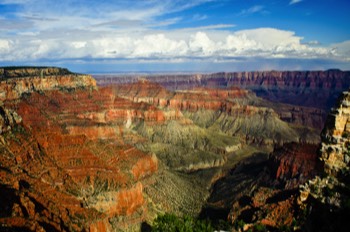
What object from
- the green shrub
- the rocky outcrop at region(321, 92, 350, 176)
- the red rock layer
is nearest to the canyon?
the rocky outcrop at region(321, 92, 350, 176)

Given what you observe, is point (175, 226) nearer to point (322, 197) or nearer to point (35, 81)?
point (322, 197)

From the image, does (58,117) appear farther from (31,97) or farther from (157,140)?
(157,140)

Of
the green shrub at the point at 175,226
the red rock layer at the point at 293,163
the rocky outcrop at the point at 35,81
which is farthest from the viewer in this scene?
the rocky outcrop at the point at 35,81

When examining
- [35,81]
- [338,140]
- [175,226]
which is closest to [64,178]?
[175,226]

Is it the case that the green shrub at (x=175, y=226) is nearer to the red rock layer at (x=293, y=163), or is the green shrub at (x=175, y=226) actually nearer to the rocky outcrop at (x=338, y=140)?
the rocky outcrop at (x=338, y=140)

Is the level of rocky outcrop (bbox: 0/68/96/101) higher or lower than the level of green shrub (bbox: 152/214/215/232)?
higher

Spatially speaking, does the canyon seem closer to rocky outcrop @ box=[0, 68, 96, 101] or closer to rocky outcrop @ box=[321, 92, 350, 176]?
rocky outcrop @ box=[321, 92, 350, 176]

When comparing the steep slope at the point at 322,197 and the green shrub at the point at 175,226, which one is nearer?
the steep slope at the point at 322,197

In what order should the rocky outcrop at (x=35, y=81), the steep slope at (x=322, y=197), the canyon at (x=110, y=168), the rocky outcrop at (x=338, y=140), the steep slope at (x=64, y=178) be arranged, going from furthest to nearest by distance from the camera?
the rocky outcrop at (x=35, y=81) < the canyon at (x=110, y=168) < the steep slope at (x=64, y=178) < the rocky outcrop at (x=338, y=140) < the steep slope at (x=322, y=197)

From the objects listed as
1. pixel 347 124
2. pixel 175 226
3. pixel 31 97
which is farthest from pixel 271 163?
pixel 31 97

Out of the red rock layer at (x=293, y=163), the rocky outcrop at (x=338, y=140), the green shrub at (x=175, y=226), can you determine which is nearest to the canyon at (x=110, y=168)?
the rocky outcrop at (x=338, y=140)

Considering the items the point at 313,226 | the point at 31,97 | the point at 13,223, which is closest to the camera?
the point at 13,223
